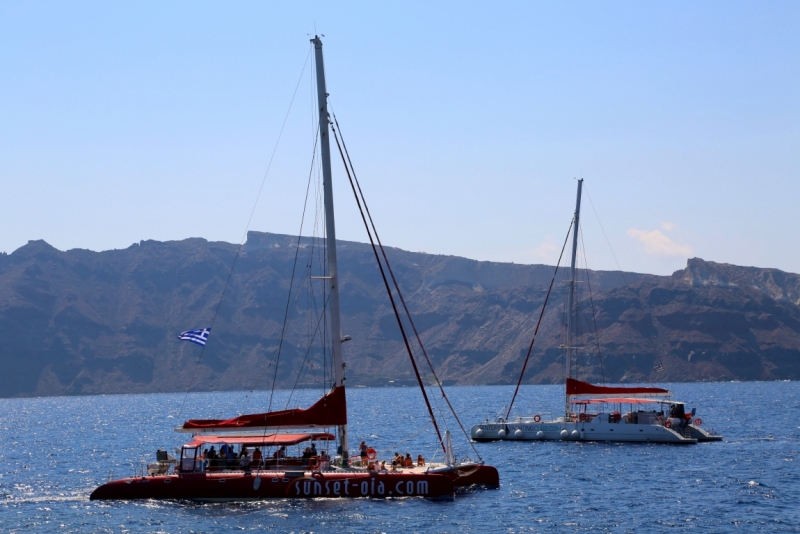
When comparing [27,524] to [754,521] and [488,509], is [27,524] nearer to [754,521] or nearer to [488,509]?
[488,509]

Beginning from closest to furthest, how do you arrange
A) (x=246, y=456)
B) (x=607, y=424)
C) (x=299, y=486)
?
1. (x=299, y=486)
2. (x=246, y=456)
3. (x=607, y=424)

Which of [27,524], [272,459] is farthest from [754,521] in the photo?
[27,524]

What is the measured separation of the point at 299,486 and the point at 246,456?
3.69 m

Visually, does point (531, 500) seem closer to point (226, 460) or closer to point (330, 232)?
point (226, 460)

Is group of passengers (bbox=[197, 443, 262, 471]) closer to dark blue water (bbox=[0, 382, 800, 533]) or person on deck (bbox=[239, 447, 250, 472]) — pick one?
person on deck (bbox=[239, 447, 250, 472])

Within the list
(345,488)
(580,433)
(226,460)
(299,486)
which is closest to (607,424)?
(580,433)

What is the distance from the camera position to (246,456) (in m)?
44.3

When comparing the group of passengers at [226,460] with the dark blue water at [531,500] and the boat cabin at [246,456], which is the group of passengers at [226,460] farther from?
the dark blue water at [531,500]

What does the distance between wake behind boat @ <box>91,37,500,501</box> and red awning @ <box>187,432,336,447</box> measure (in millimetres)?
43

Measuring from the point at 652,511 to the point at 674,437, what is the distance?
2882cm

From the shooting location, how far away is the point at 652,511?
41531mm

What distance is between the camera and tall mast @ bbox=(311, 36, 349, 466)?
43.8 meters

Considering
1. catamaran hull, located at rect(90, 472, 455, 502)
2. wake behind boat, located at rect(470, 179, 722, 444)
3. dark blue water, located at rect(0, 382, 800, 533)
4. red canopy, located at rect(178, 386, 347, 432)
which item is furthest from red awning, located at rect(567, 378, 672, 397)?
red canopy, located at rect(178, 386, 347, 432)

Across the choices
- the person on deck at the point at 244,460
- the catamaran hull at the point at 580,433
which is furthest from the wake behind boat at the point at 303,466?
the catamaran hull at the point at 580,433
